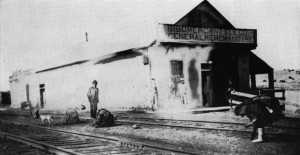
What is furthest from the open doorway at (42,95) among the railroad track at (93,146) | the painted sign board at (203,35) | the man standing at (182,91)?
the railroad track at (93,146)

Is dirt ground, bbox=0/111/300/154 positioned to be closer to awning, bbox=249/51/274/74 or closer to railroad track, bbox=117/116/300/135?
railroad track, bbox=117/116/300/135

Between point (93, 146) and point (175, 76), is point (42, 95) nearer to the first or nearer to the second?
point (175, 76)

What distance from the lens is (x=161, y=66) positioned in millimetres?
17125

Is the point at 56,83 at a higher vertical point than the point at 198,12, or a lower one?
lower

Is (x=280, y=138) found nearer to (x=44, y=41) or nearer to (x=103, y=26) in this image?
(x=103, y=26)

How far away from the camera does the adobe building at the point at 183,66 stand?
1708cm

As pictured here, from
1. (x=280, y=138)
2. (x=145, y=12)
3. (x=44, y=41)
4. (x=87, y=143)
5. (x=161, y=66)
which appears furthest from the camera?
(x=44, y=41)

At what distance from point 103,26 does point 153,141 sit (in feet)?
63.2

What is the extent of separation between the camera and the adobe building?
17.1 meters

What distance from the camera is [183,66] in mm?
17547

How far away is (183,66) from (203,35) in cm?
213

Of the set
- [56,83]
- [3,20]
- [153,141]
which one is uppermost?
[3,20]

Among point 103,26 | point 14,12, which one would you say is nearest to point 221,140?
point 14,12

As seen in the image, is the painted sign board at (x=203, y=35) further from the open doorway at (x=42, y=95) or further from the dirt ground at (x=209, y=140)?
the open doorway at (x=42, y=95)
